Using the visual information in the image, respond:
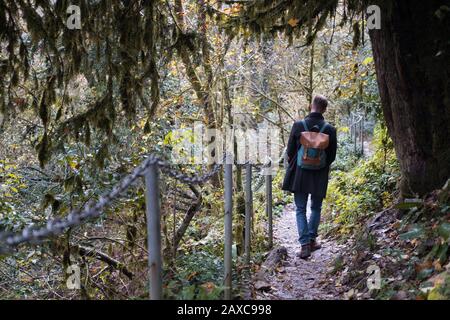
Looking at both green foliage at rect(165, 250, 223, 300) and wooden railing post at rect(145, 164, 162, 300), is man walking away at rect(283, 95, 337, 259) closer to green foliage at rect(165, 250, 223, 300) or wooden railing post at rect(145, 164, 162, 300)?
green foliage at rect(165, 250, 223, 300)

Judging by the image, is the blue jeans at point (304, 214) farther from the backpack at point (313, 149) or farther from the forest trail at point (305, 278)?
the backpack at point (313, 149)

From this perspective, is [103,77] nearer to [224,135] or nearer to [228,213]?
[228,213]

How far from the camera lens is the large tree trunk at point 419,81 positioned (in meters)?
5.63

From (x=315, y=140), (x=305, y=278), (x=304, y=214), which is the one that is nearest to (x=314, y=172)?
(x=315, y=140)

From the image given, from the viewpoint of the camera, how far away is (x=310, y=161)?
641cm

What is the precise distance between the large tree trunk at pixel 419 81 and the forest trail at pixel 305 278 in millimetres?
1561

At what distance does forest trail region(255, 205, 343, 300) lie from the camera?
5.22m

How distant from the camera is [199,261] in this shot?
224 inches

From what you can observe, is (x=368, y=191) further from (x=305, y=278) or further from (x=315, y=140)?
(x=305, y=278)

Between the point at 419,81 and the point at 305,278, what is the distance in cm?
279

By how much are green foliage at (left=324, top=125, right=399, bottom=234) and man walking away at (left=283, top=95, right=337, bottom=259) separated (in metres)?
1.33

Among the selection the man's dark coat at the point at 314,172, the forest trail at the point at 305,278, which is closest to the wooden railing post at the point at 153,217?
the forest trail at the point at 305,278

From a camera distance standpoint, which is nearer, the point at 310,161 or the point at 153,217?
the point at 153,217
